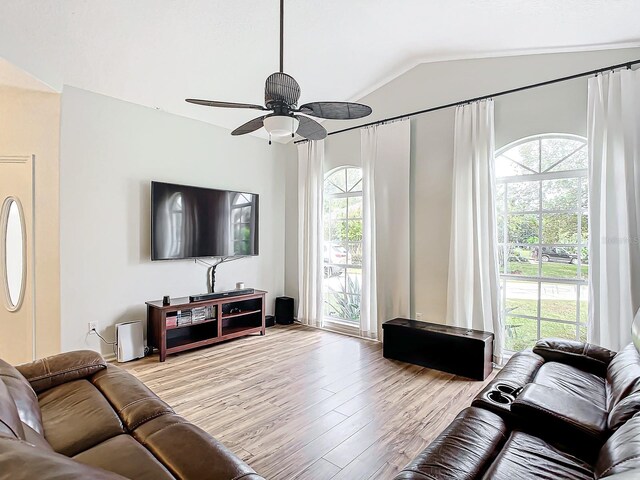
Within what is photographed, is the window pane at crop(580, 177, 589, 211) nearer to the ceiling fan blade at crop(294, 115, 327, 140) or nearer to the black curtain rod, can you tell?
the black curtain rod

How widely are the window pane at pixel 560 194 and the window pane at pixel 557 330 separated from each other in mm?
1200

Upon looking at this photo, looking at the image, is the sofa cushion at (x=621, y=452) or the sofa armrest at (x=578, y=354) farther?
the sofa armrest at (x=578, y=354)

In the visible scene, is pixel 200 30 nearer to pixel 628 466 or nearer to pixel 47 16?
pixel 47 16

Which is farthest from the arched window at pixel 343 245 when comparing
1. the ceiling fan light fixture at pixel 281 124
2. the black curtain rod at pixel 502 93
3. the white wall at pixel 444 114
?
the ceiling fan light fixture at pixel 281 124

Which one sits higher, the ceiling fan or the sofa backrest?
the ceiling fan

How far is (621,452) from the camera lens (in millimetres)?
1221

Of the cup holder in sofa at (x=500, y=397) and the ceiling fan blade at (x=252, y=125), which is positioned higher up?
the ceiling fan blade at (x=252, y=125)

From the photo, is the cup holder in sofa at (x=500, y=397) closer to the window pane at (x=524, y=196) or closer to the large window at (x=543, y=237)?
the large window at (x=543, y=237)

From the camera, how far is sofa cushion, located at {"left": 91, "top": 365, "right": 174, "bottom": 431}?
1758 mm

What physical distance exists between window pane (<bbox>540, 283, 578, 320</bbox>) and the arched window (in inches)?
88.7

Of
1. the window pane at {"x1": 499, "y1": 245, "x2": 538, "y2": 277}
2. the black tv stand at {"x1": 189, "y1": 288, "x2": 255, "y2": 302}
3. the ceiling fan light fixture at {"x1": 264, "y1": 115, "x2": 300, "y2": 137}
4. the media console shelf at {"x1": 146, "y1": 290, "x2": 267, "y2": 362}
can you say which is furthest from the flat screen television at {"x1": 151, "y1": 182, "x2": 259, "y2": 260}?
the window pane at {"x1": 499, "y1": 245, "x2": 538, "y2": 277}

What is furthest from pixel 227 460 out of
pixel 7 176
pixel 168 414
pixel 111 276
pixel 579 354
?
pixel 7 176

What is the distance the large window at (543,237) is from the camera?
3.53m

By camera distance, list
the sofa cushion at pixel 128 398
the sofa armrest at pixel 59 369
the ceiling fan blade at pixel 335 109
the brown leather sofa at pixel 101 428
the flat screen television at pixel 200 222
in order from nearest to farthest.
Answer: the brown leather sofa at pixel 101 428 → the sofa cushion at pixel 128 398 → the sofa armrest at pixel 59 369 → the ceiling fan blade at pixel 335 109 → the flat screen television at pixel 200 222
